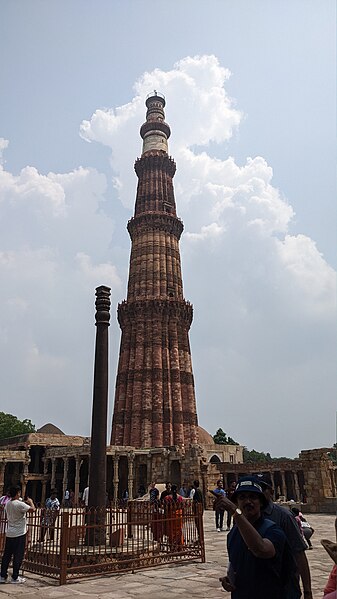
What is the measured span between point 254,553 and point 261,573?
0.69 ft

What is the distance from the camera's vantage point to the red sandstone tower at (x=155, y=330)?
3281 cm

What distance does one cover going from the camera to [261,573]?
100 inches

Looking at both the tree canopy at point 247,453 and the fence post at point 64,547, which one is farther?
the tree canopy at point 247,453

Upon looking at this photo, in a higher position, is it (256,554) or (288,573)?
(256,554)

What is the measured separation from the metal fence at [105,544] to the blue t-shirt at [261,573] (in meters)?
4.54

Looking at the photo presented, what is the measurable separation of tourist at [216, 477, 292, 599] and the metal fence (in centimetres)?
451

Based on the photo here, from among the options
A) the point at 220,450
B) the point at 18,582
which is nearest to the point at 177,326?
the point at 220,450

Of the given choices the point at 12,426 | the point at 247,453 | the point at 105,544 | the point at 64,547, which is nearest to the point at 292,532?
the point at 64,547

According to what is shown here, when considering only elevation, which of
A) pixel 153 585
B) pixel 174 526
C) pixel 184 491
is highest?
pixel 184 491

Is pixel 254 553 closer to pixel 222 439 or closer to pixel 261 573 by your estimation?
pixel 261 573

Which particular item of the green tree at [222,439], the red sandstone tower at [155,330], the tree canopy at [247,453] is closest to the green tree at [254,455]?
the tree canopy at [247,453]

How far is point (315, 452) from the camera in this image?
19031 millimetres

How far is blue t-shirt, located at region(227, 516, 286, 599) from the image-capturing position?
253cm

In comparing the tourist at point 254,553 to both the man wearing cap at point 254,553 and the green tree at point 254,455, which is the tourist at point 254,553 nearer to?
the man wearing cap at point 254,553
